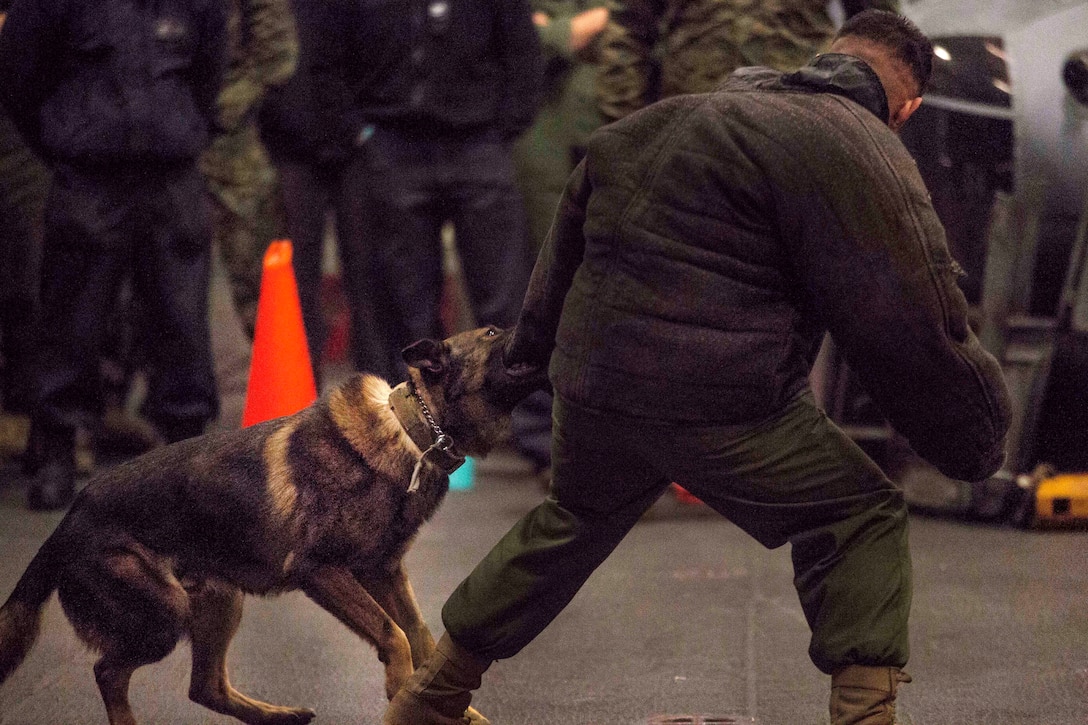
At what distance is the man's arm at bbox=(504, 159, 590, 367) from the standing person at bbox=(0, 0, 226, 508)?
10.5 feet

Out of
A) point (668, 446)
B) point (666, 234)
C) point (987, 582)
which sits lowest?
point (987, 582)

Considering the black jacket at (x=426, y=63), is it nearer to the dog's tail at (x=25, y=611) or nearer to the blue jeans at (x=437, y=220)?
the blue jeans at (x=437, y=220)

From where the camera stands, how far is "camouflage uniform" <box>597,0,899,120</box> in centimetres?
602

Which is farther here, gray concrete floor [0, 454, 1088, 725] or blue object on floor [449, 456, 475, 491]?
blue object on floor [449, 456, 475, 491]

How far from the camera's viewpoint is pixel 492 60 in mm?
6547

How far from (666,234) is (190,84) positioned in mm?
3892

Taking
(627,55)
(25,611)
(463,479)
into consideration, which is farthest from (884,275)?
(463,479)

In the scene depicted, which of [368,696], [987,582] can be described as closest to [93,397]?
[368,696]

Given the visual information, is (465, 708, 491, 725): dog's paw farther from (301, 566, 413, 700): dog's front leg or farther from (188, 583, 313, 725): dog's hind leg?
(188, 583, 313, 725): dog's hind leg

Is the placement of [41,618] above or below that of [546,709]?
above

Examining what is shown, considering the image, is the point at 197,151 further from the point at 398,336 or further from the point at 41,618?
the point at 41,618

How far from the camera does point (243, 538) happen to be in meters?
3.55

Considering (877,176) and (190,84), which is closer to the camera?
(877,176)

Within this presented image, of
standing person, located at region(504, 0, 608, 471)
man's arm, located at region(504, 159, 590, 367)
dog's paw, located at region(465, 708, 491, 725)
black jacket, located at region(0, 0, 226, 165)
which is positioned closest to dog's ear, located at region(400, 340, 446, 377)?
man's arm, located at region(504, 159, 590, 367)
